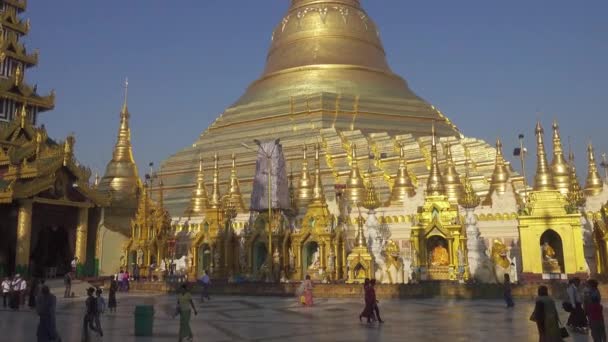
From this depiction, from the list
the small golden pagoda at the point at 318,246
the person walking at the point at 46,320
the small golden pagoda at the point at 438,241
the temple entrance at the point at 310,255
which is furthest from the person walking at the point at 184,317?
the temple entrance at the point at 310,255

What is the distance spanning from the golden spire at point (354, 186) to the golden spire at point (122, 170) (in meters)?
12.9

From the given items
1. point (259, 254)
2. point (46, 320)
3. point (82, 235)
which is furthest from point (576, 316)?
point (82, 235)

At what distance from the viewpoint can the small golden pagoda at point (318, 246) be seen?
25047 millimetres

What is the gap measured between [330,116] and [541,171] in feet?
57.1

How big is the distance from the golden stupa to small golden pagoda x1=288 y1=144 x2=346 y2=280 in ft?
21.7

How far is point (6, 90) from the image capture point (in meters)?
30.3

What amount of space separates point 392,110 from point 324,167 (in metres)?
8.98

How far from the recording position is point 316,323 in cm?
1206

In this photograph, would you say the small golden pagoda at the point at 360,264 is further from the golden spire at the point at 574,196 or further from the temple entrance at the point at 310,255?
the golden spire at the point at 574,196

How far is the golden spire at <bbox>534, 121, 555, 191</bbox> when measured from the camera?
23.1m

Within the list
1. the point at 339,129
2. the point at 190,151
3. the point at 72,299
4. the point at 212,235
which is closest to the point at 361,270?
the point at 212,235

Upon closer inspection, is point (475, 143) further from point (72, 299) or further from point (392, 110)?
point (72, 299)

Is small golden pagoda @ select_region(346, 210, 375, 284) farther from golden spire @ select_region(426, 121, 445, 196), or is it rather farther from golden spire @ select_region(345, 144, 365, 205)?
golden spire @ select_region(345, 144, 365, 205)


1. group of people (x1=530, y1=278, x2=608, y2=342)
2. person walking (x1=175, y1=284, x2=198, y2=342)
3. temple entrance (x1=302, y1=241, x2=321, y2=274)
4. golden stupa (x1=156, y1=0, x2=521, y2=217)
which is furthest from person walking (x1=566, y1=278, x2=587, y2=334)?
golden stupa (x1=156, y1=0, x2=521, y2=217)
